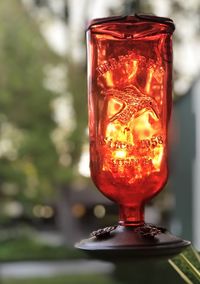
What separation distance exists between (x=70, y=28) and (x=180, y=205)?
4.57 metres

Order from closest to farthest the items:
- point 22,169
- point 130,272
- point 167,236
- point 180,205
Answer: point 167,236, point 130,272, point 180,205, point 22,169

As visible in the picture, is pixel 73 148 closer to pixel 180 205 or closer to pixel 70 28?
pixel 70 28

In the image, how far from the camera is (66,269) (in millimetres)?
10688

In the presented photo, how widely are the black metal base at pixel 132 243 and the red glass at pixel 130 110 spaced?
0.13 feet

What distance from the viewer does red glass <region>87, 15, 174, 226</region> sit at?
1.09 metres

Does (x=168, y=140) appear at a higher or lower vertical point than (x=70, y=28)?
lower

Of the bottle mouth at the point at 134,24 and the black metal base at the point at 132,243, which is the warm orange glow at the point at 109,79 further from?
the black metal base at the point at 132,243

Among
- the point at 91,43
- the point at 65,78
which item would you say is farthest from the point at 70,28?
the point at 91,43

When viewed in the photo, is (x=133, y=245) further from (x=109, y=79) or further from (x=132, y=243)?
(x=109, y=79)

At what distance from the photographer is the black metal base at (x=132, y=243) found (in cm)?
100

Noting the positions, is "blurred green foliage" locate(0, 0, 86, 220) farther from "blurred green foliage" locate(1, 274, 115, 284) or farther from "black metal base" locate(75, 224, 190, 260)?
"black metal base" locate(75, 224, 190, 260)

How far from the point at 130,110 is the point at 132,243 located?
22 centimetres

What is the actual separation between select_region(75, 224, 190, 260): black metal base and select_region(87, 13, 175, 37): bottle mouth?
0.30 meters

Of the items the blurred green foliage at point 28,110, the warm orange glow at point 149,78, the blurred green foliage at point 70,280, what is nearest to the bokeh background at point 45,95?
the blurred green foliage at point 28,110
